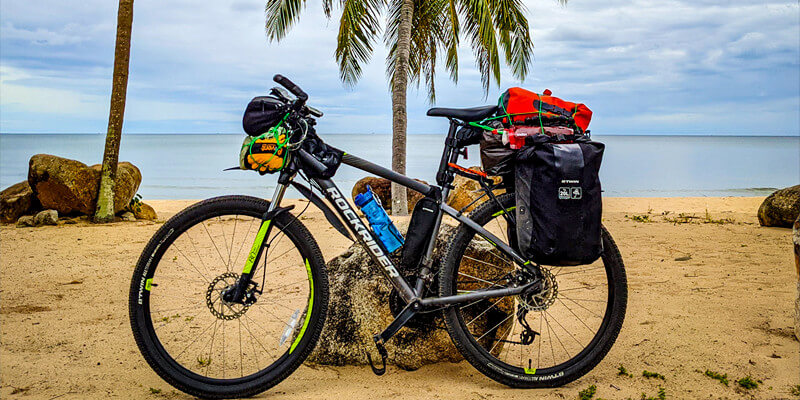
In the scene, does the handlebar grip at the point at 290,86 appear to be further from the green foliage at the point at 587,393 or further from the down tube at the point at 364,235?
the green foliage at the point at 587,393

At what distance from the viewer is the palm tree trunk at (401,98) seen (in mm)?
11711

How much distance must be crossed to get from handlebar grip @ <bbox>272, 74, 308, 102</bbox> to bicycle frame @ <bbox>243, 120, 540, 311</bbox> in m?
0.28

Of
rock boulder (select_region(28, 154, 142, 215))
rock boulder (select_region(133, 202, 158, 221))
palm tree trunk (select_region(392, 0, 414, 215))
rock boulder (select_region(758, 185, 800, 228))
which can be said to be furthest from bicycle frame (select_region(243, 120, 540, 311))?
rock boulder (select_region(133, 202, 158, 221))

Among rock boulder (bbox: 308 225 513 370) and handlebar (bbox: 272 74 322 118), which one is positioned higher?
handlebar (bbox: 272 74 322 118)

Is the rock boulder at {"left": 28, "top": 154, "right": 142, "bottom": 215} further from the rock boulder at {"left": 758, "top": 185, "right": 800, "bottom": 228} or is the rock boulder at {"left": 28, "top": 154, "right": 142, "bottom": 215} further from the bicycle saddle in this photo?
the rock boulder at {"left": 758, "top": 185, "right": 800, "bottom": 228}

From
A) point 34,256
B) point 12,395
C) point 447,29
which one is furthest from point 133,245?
point 447,29

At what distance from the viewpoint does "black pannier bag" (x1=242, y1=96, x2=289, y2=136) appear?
3078mm

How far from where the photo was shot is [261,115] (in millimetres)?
3080

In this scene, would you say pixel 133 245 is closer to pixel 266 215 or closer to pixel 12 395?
pixel 12 395

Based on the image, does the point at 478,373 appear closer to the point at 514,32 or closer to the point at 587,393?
the point at 587,393

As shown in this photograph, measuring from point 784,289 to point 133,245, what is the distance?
720 cm

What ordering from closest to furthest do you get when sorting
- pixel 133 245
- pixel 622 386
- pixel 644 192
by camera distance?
pixel 622 386, pixel 133 245, pixel 644 192

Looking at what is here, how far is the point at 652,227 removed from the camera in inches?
358

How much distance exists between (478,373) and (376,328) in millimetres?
657
